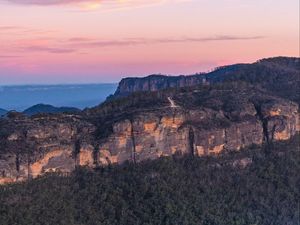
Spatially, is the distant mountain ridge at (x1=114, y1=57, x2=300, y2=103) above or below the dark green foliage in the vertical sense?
above

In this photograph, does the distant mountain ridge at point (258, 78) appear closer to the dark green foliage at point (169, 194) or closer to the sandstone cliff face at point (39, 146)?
the dark green foliage at point (169, 194)

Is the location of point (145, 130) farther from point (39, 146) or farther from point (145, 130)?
point (39, 146)

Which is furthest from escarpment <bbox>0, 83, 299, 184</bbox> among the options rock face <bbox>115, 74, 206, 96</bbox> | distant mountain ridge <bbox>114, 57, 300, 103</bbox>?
rock face <bbox>115, 74, 206, 96</bbox>

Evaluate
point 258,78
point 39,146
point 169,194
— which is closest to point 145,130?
point 169,194

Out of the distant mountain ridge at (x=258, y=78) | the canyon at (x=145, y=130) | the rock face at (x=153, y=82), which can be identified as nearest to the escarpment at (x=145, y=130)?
the canyon at (x=145, y=130)

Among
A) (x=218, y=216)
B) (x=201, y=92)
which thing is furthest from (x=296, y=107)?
(x=218, y=216)

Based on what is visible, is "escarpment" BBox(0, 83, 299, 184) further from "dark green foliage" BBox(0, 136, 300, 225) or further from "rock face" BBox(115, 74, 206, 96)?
"rock face" BBox(115, 74, 206, 96)

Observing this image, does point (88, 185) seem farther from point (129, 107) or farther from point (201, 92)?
point (201, 92)
